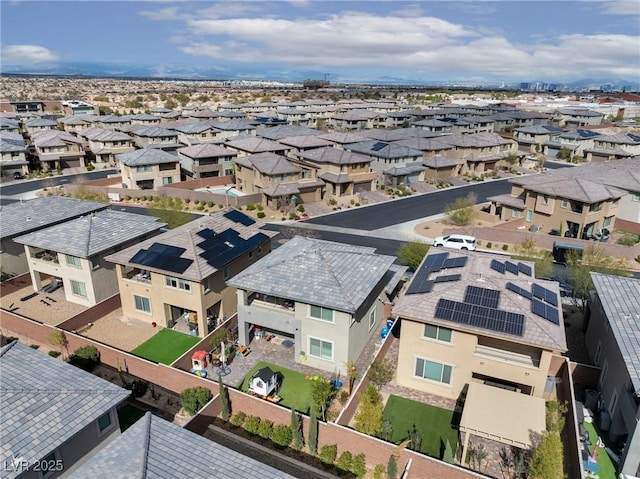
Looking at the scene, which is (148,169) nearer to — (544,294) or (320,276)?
(320,276)

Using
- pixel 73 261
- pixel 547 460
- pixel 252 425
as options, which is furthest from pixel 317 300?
pixel 73 261

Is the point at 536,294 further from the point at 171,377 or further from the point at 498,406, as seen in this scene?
the point at 171,377

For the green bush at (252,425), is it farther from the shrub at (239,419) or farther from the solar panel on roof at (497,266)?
the solar panel on roof at (497,266)

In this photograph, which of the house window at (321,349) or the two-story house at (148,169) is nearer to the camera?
the house window at (321,349)

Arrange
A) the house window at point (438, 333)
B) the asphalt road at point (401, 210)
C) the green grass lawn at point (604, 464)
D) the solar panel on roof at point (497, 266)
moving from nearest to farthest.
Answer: the green grass lawn at point (604, 464) < the house window at point (438, 333) < the solar panel on roof at point (497, 266) < the asphalt road at point (401, 210)

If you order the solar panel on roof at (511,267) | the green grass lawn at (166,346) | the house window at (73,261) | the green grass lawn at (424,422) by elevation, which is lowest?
the green grass lawn at (166,346)

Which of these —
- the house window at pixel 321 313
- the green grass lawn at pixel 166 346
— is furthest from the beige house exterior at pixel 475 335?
the green grass lawn at pixel 166 346

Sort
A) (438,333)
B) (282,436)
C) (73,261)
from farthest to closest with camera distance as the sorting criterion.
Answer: (73,261) < (438,333) < (282,436)

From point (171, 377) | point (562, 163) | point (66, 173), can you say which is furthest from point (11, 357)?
point (562, 163)
